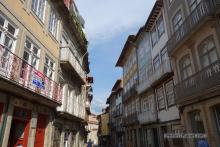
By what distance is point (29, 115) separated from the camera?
968cm

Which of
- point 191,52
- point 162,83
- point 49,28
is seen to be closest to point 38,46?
point 49,28

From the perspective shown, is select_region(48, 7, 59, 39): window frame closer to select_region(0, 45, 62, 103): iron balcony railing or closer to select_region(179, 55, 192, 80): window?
select_region(0, 45, 62, 103): iron balcony railing

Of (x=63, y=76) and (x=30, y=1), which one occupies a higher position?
(x=30, y=1)

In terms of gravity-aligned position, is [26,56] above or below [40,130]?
above

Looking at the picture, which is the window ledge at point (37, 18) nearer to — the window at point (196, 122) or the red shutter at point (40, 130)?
the red shutter at point (40, 130)

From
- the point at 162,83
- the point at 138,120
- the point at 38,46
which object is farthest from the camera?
the point at 138,120

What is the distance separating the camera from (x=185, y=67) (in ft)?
43.7

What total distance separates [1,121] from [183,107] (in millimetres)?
10612

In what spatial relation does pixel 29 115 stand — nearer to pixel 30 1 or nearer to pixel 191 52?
pixel 30 1

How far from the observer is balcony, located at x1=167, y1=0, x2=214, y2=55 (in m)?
9.81

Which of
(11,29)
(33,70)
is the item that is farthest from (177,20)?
(11,29)

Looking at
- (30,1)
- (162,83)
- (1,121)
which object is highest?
(30,1)

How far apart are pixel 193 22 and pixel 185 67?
10.8ft

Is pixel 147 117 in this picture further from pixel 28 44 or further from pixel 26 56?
pixel 28 44
